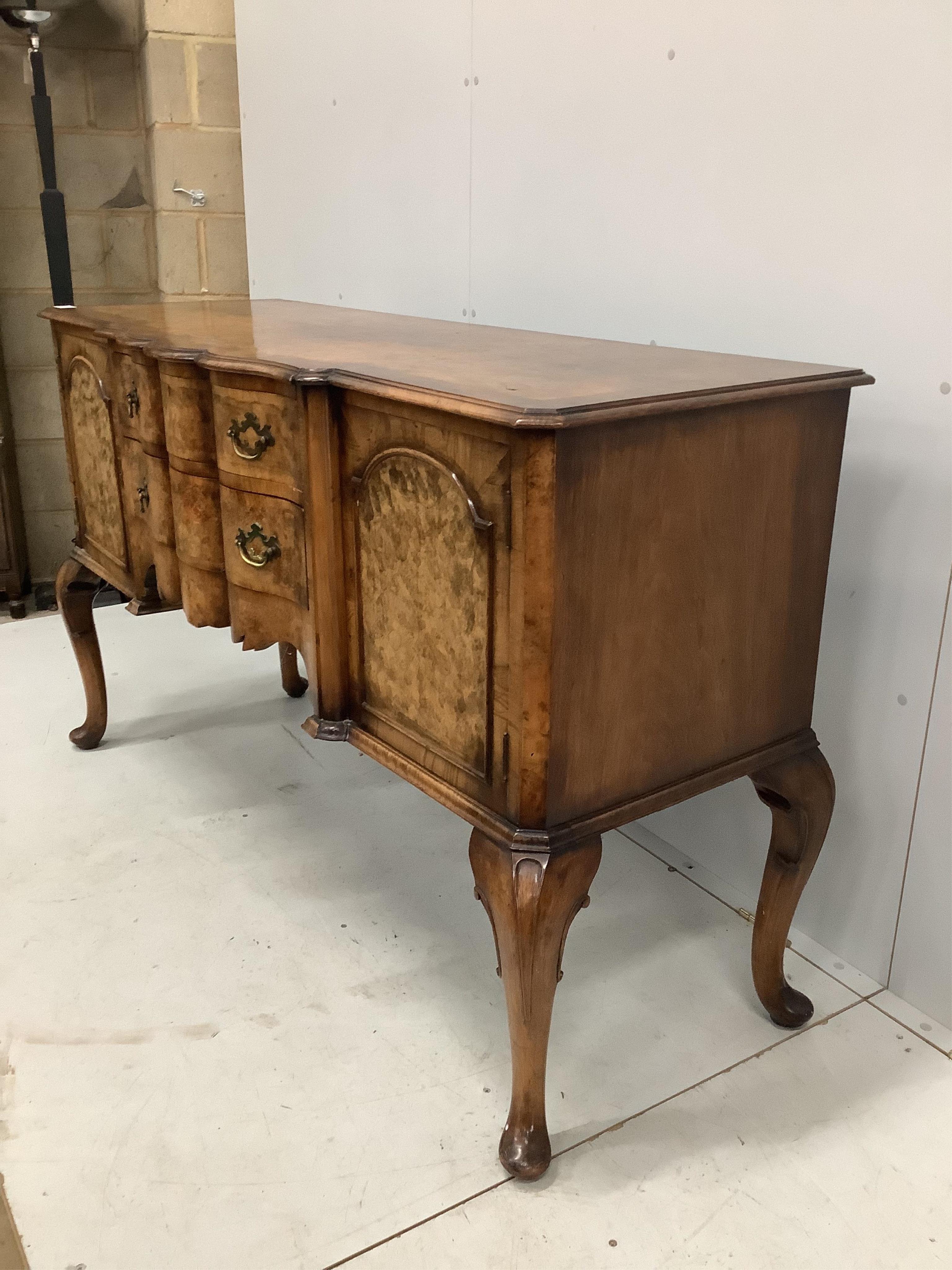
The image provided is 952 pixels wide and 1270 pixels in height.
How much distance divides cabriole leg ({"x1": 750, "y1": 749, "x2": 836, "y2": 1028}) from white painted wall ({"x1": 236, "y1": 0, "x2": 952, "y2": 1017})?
16cm

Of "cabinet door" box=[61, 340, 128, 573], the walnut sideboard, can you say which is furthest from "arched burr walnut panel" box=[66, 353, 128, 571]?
the walnut sideboard

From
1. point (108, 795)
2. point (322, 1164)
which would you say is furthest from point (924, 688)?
point (108, 795)

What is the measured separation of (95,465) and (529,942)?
1.25 m

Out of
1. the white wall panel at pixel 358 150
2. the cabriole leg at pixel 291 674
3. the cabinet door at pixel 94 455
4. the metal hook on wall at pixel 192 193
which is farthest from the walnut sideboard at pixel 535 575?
the metal hook on wall at pixel 192 193

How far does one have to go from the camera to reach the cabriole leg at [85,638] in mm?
2150

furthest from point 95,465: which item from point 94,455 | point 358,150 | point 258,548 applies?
point 358,150

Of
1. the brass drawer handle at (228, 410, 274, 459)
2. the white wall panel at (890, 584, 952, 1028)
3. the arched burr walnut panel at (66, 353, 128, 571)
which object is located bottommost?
the white wall panel at (890, 584, 952, 1028)

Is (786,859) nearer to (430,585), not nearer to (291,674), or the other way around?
(430,585)

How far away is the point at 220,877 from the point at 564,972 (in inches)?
24.4

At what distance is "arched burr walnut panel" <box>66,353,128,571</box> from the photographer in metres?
1.84

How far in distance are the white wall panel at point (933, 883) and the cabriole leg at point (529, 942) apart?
0.53 m

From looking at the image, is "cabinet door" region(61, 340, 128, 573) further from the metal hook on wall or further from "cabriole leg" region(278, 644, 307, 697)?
the metal hook on wall

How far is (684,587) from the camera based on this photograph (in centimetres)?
115

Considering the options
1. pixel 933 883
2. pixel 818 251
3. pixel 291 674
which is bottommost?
pixel 291 674
